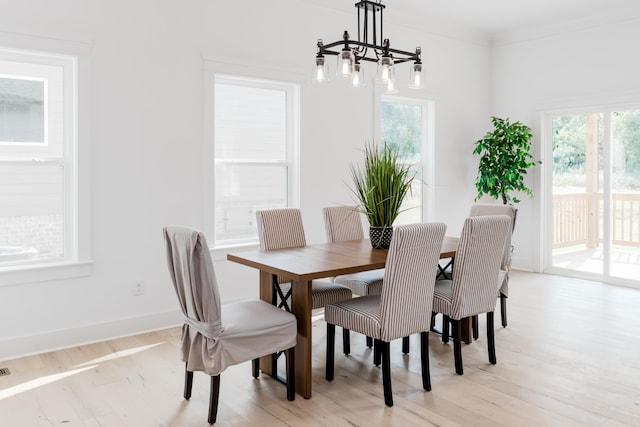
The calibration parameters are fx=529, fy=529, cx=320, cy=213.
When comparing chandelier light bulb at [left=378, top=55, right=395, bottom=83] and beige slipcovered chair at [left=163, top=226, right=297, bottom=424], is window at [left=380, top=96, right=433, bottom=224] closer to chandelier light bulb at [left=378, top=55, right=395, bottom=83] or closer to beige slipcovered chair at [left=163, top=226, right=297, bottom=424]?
chandelier light bulb at [left=378, top=55, right=395, bottom=83]

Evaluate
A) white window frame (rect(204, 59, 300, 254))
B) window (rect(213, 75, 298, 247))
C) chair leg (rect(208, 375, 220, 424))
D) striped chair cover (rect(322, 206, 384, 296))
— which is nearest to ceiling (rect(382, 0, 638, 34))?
white window frame (rect(204, 59, 300, 254))

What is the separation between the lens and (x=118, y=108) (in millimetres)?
4004

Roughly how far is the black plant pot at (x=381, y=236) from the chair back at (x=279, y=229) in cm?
60

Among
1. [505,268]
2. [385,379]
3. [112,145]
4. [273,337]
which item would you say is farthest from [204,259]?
[505,268]

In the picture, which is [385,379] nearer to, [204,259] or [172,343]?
[204,259]

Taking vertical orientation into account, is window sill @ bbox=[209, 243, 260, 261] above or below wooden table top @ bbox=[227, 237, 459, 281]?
below

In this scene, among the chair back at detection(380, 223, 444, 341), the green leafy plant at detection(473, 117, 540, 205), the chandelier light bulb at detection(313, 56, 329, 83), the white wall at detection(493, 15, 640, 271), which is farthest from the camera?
the green leafy plant at detection(473, 117, 540, 205)

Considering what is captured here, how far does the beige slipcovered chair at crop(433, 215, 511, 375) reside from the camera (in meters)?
3.20

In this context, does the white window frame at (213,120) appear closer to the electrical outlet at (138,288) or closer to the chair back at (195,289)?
the electrical outlet at (138,288)

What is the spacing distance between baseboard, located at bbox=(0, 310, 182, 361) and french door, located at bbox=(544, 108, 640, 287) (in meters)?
4.68

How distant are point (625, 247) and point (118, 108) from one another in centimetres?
542

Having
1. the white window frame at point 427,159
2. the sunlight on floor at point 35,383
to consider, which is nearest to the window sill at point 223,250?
the sunlight on floor at point 35,383

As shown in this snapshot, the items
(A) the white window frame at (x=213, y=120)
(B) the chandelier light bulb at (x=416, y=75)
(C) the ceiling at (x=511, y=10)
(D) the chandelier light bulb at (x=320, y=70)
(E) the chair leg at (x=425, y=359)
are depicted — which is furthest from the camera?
(C) the ceiling at (x=511, y=10)

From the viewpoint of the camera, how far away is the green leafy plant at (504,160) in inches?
245
